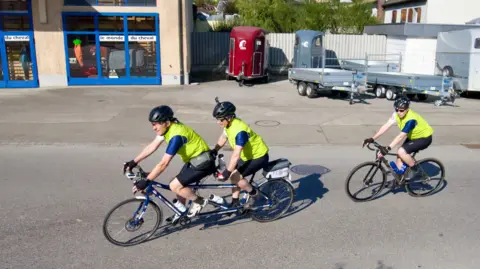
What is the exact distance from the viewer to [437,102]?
577 inches

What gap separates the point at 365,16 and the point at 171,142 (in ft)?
86.1

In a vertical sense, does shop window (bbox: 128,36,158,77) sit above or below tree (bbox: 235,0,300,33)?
below

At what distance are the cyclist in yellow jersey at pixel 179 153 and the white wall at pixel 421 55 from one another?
57.7 ft

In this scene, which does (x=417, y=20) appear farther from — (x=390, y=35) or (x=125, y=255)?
(x=125, y=255)

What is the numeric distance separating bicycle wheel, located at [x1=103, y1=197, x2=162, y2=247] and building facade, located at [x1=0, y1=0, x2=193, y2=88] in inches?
549

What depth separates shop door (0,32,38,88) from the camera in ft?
56.9

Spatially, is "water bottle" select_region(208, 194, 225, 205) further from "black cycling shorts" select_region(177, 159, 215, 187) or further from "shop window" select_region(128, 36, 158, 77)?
"shop window" select_region(128, 36, 158, 77)

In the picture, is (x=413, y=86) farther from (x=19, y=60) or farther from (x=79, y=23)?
(x=19, y=60)

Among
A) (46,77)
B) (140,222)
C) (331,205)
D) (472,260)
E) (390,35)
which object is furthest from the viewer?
(390,35)

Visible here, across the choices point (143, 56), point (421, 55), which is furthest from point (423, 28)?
point (143, 56)

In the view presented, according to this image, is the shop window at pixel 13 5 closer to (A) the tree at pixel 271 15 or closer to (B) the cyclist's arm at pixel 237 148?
(A) the tree at pixel 271 15

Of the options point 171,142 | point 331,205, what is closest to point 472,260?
point 331,205

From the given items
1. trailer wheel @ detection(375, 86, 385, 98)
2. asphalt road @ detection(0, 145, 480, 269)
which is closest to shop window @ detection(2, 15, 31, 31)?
asphalt road @ detection(0, 145, 480, 269)

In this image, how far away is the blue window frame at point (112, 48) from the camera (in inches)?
693
